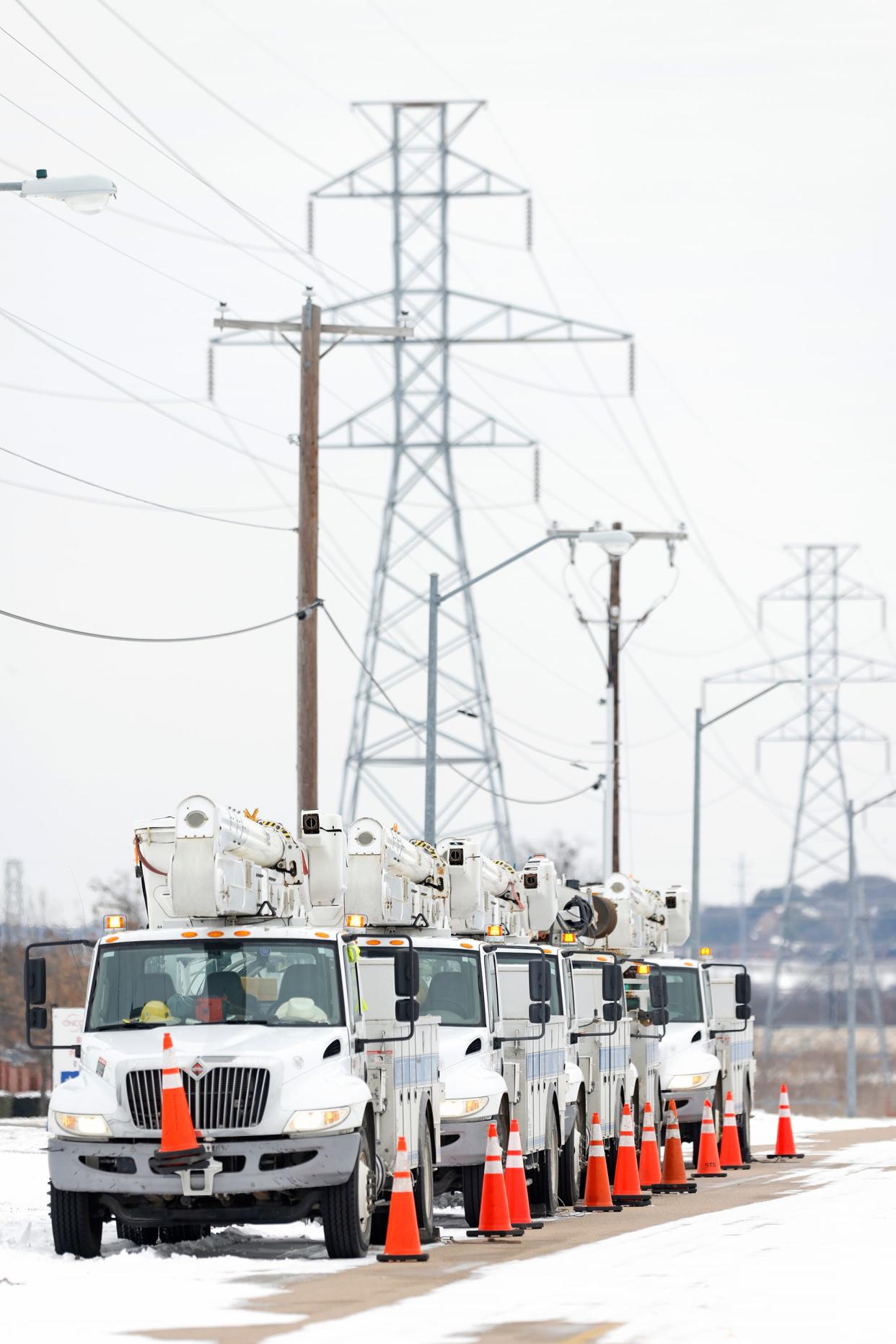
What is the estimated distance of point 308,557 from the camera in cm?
2883

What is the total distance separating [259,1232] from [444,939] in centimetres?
308

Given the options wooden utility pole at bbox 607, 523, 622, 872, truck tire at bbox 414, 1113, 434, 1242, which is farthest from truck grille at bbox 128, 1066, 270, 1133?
wooden utility pole at bbox 607, 523, 622, 872

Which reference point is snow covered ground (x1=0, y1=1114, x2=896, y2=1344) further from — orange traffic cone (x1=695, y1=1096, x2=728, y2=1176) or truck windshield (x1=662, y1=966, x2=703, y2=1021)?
truck windshield (x1=662, y1=966, x2=703, y2=1021)

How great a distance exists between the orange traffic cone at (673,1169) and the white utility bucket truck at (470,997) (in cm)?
151

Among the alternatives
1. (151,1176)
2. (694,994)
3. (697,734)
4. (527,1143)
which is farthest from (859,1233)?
(697,734)

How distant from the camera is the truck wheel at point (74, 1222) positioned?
1736 cm

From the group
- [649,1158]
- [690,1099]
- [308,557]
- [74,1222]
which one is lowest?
[649,1158]

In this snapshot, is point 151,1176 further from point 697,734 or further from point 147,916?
point 697,734

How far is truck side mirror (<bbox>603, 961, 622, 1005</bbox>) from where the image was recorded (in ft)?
86.0

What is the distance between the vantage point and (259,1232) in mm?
20578

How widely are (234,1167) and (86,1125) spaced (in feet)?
3.50

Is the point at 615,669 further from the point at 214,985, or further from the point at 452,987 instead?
the point at 214,985

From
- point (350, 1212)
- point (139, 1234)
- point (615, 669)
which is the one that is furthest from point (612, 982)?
point (615, 669)

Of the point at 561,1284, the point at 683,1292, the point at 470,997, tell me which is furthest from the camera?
the point at 470,997
